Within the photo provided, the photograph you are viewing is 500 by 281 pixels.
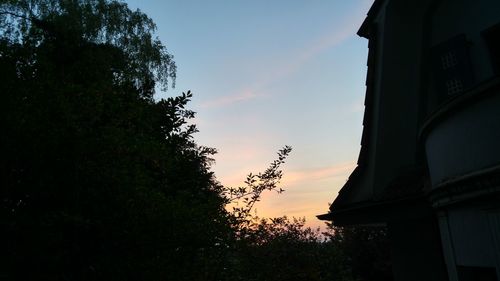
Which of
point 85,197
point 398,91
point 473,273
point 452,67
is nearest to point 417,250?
point 473,273

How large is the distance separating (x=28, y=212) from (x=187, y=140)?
3.21m

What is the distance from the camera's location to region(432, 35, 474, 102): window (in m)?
7.11

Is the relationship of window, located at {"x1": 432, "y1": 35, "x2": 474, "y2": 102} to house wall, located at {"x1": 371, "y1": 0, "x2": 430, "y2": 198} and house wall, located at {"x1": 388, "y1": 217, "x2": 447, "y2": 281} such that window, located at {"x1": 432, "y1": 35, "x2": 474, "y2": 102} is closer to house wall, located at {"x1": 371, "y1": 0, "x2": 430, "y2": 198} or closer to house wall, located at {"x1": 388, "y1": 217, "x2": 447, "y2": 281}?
house wall, located at {"x1": 371, "y1": 0, "x2": 430, "y2": 198}

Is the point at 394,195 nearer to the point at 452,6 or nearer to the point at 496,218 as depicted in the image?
the point at 496,218

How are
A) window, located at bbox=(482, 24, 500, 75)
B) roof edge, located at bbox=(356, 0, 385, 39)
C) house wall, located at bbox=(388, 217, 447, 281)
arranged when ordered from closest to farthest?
window, located at bbox=(482, 24, 500, 75) → house wall, located at bbox=(388, 217, 447, 281) → roof edge, located at bbox=(356, 0, 385, 39)

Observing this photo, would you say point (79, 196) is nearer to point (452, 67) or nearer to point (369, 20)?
point (452, 67)

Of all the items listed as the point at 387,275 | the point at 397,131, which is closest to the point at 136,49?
the point at 397,131

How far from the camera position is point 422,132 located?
5.48m

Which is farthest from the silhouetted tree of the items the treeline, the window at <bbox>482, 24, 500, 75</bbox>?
the treeline

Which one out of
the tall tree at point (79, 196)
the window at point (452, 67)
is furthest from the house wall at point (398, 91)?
A: the tall tree at point (79, 196)

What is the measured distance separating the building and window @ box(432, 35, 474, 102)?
2 centimetres

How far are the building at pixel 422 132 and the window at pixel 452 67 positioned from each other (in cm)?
2

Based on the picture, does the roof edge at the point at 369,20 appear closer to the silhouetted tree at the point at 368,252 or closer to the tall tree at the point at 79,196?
the tall tree at the point at 79,196

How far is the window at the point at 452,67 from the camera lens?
711 cm
